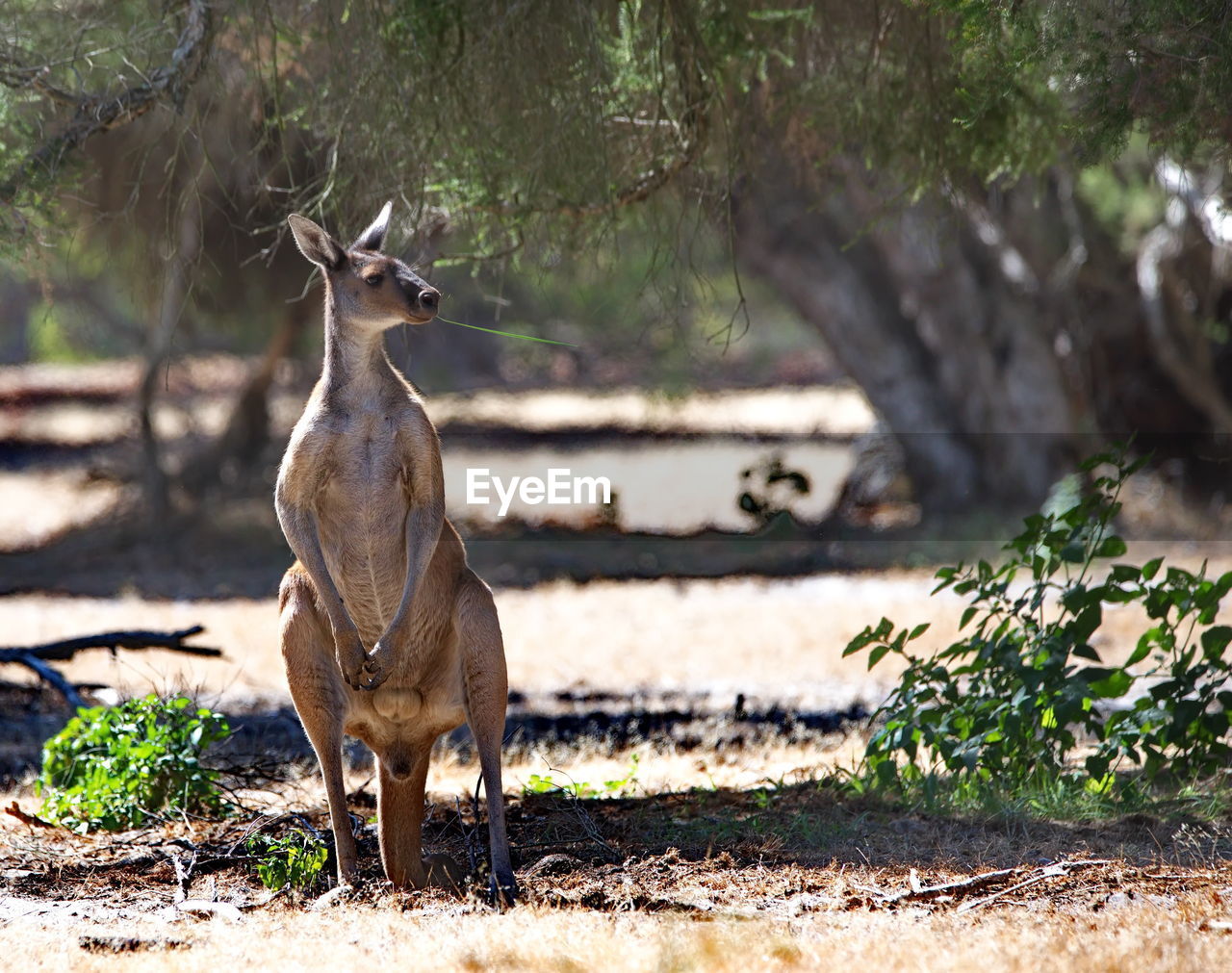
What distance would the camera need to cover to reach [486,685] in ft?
14.1

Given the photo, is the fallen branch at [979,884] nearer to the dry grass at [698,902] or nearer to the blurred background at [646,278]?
the dry grass at [698,902]

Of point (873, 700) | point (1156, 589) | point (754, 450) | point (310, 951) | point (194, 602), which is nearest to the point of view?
point (310, 951)

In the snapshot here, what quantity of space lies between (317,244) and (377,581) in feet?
3.56

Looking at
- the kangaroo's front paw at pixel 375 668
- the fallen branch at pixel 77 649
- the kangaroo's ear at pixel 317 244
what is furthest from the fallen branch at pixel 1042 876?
the fallen branch at pixel 77 649

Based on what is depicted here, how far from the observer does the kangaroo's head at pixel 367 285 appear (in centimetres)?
430

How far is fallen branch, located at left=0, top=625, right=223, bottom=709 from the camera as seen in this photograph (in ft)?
20.2

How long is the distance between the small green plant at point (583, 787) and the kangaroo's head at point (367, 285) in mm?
1815

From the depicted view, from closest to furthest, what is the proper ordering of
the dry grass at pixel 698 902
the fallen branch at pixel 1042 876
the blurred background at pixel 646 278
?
the dry grass at pixel 698 902 → the fallen branch at pixel 1042 876 → the blurred background at pixel 646 278

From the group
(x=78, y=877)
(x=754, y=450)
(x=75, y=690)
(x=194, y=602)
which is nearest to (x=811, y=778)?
(x=78, y=877)

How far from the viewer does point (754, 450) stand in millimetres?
20281

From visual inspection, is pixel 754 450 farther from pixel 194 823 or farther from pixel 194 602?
pixel 194 823

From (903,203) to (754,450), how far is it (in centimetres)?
1379

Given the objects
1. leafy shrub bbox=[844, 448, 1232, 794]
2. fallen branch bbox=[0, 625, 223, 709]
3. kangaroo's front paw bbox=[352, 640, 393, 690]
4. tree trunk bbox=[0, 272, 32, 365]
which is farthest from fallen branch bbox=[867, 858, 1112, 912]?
tree trunk bbox=[0, 272, 32, 365]

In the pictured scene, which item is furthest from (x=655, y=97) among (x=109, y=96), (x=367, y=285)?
(x=109, y=96)
